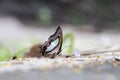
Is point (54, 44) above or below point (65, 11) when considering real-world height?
below

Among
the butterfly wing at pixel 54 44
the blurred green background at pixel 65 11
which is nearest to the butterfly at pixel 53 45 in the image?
the butterfly wing at pixel 54 44

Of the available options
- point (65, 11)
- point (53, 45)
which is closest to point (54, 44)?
point (53, 45)

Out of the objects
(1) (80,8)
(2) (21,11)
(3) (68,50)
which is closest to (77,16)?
(1) (80,8)

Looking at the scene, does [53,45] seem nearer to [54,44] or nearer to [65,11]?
[54,44]

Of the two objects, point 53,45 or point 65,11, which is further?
point 65,11

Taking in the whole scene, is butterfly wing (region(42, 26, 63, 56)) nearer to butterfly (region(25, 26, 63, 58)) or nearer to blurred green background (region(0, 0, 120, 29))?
butterfly (region(25, 26, 63, 58))

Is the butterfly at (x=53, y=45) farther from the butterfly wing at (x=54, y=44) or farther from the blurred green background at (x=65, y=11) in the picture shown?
the blurred green background at (x=65, y=11)

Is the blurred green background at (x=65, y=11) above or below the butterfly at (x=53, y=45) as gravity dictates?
above

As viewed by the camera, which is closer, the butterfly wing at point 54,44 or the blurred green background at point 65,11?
the butterfly wing at point 54,44
